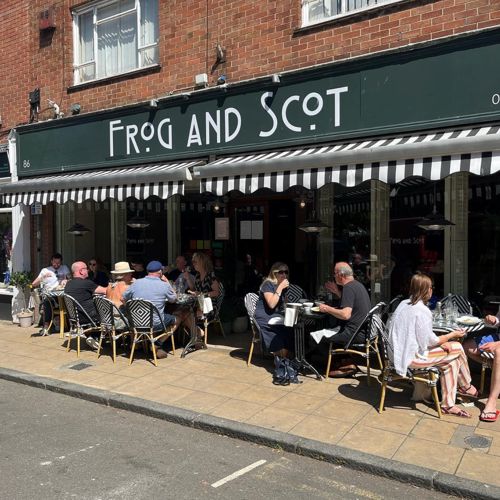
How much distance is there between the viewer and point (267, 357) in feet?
23.7

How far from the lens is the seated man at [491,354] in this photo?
4852 millimetres

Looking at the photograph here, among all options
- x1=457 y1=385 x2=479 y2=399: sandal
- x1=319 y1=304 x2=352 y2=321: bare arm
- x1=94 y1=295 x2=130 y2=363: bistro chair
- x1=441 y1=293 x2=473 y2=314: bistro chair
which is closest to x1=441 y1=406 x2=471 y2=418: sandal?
x1=457 y1=385 x2=479 y2=399: sandal

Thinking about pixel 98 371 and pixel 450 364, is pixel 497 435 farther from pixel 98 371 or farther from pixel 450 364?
pixel 98 371

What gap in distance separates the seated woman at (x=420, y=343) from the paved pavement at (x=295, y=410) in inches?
11.2

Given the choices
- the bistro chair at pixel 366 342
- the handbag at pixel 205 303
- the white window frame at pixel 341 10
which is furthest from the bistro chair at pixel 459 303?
the white window frame at pixel 341 10

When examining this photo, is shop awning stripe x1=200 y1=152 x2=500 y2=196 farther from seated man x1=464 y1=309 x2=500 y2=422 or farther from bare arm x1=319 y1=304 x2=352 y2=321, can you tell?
seated man x1=464 y1=309 x2=500 y2=422

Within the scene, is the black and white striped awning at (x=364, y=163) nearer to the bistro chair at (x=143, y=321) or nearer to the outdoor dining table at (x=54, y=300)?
the bistro chair at (x=143, y=321)

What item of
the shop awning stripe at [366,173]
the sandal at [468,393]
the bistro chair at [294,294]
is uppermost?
the shop awning stripe at [366,173]

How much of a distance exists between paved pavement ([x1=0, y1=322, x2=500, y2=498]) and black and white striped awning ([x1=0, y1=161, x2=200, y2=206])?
2466 millimetres

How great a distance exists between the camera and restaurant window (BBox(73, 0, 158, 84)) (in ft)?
30.6

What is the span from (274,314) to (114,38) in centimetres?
653

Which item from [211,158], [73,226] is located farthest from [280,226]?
[73,226]

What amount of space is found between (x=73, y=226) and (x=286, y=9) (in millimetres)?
6161

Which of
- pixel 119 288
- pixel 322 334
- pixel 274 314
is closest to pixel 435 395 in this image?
pixel 322 334
